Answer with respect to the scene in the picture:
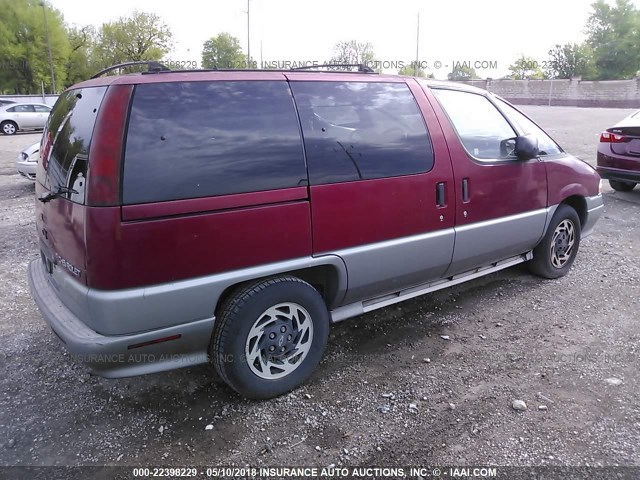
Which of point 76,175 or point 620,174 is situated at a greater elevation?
point 76,175

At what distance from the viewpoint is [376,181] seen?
3.23 m

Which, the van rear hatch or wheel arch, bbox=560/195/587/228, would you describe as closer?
the van rear hatch

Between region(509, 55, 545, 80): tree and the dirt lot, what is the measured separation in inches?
3568

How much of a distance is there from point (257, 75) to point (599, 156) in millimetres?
7305

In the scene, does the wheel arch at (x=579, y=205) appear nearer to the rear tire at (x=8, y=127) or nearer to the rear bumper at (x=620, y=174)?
the rear bumper at (x=620, y=174)

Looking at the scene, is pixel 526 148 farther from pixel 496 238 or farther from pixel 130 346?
pixel 130 346

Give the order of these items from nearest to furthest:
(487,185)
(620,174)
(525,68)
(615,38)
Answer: (487,185) < (620,174) < (615,38) < (525,68)

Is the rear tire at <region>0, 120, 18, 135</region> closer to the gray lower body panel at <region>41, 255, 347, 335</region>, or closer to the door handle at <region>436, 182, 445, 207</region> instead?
the gray lower body panel at <region>41, 255, 347, 335</region>

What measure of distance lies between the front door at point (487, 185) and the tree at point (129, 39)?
202 ft

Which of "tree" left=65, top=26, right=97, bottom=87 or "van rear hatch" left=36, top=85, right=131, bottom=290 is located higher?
"tree" left=65, top=26, right=97, bottom=87

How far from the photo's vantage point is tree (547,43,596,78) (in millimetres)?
74500

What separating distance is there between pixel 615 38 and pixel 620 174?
79.2 m

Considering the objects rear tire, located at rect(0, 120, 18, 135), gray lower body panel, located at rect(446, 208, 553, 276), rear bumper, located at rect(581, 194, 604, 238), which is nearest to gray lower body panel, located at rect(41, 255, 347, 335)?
gray lower body panel, located at rect(446, 208, 553, 276)

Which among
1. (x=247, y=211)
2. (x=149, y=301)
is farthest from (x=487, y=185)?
(x=149, y=301)
